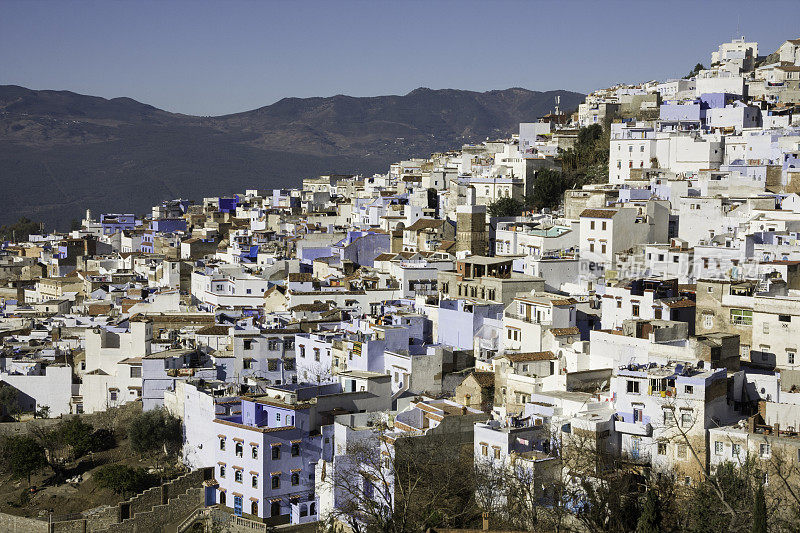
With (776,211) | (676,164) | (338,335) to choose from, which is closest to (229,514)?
(338,335)

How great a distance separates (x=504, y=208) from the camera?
123 feet

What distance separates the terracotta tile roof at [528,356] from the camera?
22.1 meters

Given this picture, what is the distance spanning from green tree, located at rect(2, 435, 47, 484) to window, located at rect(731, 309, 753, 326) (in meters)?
15.7

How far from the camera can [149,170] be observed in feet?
586

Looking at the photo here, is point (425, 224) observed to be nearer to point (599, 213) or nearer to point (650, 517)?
point (599, 213)

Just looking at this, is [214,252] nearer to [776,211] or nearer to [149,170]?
[776,211]

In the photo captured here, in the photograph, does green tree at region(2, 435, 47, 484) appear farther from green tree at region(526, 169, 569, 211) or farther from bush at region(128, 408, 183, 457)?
green tree at region(526, 169, 569, 211)

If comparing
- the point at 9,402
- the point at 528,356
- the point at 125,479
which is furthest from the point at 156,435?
the point at 528,356

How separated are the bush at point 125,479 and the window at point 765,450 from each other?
41.9ft

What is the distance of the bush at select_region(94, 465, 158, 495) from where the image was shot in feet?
76.3

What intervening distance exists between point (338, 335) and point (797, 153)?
1704cm

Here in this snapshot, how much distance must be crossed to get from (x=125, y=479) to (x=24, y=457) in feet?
11.1

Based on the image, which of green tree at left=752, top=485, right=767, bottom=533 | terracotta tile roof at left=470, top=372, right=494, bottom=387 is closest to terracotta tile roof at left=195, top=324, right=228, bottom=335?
terracotta tile roof at left=470, top=372, right=494, bottom=387

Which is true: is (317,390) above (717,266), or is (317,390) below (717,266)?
below
